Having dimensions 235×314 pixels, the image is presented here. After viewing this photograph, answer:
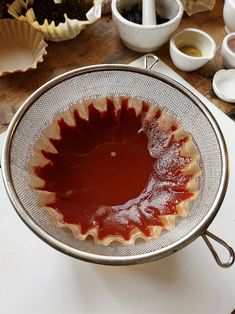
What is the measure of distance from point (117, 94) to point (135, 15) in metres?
0.21

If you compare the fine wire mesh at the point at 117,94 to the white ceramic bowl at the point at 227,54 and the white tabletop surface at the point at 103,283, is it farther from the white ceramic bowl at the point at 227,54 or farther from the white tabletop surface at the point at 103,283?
the white ceramic bowl at the point at 227,54

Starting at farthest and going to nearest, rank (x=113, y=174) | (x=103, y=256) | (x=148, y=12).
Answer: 1. (x=148, y=12)
2. (x=113, y=174)
3. (x=103, y=256)

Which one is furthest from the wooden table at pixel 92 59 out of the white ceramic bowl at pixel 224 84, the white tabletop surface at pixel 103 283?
the white tabletop surface at pixel 103 283

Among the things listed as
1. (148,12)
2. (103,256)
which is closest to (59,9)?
(148,12)

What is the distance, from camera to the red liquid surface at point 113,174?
0.65 m

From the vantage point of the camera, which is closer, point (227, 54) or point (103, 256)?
point (103, 256)

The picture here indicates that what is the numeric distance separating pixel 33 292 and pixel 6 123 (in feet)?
1.03

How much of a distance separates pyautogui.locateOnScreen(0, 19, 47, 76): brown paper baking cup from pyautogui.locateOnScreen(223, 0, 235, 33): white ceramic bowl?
0.38 metres

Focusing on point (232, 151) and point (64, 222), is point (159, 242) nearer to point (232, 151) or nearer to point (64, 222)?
point (64, 222)

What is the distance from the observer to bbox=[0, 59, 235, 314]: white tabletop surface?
631mm

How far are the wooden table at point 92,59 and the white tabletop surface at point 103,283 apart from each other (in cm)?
27

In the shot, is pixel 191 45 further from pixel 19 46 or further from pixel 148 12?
pixel 19 46

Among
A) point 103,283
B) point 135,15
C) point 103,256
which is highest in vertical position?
point 135,15

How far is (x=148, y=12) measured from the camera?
2.64 feet
